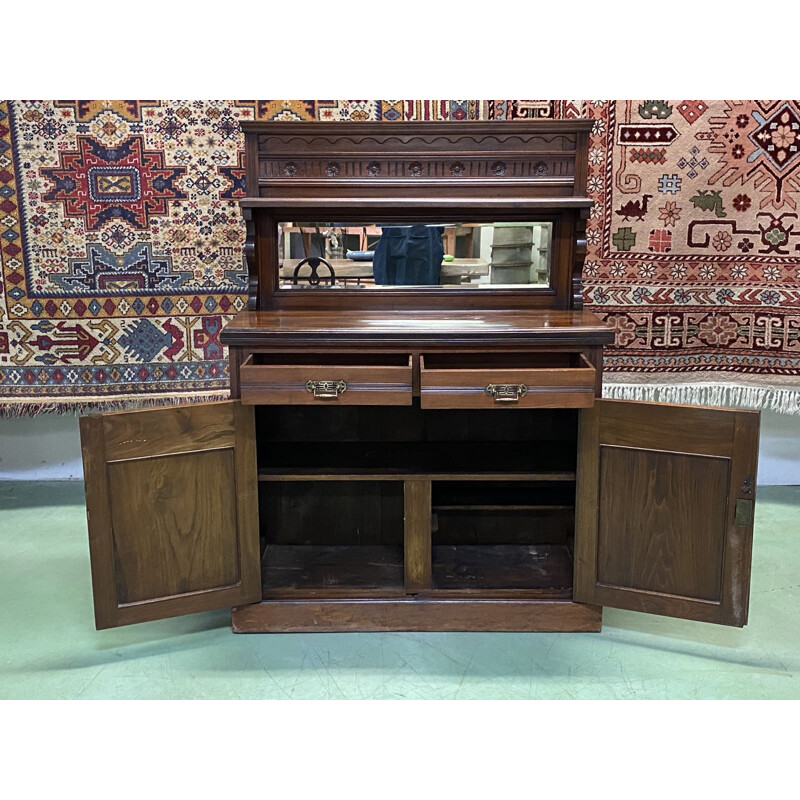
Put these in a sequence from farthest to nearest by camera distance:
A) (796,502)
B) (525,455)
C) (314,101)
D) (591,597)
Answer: (796,502) → (314,101) → (525,455) → (591,597)

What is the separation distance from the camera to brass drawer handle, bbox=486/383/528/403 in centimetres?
222

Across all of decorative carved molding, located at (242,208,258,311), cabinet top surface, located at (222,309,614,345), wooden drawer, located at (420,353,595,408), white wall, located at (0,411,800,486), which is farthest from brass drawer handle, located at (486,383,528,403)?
white wall, located at (0,411,800,486)

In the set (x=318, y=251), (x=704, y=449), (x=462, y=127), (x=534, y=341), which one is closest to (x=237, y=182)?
(x=318, y=251)

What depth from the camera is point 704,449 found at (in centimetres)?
220

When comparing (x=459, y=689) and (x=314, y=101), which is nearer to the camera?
(x=459, y=689)

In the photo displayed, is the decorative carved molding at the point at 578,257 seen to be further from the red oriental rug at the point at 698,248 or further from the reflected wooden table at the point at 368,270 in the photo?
the red oriental rug at the point at 698,248

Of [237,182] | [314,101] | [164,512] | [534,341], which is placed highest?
[314,101]

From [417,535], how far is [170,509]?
732 millimetres

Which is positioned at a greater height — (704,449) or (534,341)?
(534,341)

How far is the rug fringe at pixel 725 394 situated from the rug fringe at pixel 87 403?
1.75 metres

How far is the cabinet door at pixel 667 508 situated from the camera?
219 centimetres

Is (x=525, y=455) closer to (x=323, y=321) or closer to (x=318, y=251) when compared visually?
(x=323, y=321)

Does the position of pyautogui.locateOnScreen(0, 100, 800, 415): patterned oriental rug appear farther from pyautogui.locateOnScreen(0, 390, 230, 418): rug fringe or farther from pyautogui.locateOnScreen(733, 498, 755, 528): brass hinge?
pyautogui.locateOnScreen(733, 498, 755, 528): brass hinge

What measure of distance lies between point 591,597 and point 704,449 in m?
0.57
